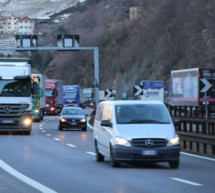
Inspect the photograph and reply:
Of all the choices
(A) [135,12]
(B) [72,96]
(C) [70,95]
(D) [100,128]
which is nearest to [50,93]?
(B) [72,96]

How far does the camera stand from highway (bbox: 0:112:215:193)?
12.4 m

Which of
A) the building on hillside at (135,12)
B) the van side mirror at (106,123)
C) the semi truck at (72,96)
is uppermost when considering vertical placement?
the building on hillside at (135,12)

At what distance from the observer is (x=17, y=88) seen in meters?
33.1

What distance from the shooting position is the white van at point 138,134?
53.8 feet

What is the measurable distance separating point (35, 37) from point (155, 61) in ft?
120

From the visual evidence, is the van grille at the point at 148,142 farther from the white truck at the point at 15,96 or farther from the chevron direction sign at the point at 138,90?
the chevron direction sign at the point at 138,90

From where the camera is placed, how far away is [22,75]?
32969mm

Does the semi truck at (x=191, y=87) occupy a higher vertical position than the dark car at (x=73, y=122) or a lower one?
higher

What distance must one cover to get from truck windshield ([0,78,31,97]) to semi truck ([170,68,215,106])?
50.4ft

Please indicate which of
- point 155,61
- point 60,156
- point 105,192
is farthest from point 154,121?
point 155,61

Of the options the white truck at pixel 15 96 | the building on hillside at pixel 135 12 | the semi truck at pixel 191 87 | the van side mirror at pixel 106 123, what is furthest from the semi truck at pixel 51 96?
the building on hillside at pixel 135 12

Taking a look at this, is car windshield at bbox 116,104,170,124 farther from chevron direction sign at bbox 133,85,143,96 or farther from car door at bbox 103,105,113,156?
chevron direction sign at bbox 133,85,143,96

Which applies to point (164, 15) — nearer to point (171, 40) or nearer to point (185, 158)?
point (171, 40)

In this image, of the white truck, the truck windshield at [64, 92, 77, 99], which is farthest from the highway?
the truck windshield at [64, 92, 77, 99]
